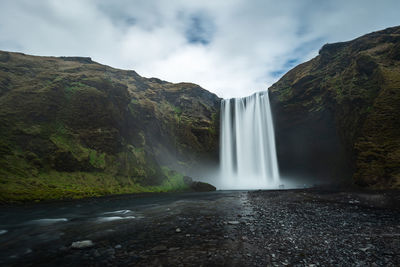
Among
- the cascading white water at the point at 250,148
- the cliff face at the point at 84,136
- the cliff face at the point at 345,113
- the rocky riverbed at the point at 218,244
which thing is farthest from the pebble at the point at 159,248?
the cascading white water at the point at 250,148

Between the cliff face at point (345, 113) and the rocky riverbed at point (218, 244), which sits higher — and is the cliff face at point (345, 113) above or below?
above

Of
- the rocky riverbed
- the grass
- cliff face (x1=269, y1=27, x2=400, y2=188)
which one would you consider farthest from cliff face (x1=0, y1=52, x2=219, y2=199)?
cliff face (x1=269, y1=27, x2=400, y2=188)

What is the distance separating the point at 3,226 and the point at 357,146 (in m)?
39.7

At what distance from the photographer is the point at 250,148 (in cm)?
5875

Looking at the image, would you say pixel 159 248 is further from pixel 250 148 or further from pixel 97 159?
pixel 250 148

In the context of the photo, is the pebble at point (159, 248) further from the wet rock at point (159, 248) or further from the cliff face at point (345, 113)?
the cliff face at point (345, 113)

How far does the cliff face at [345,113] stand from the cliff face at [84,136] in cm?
2555

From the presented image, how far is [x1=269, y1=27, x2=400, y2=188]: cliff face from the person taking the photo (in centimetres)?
2512

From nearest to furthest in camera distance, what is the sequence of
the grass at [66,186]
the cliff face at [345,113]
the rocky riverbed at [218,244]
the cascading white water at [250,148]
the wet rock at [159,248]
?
the rocky riverbed at [218,244] → the wet rock at [159,248] → the grass at [66,186] → the cliff face at [345,113] → the cascading white water at [250,148]

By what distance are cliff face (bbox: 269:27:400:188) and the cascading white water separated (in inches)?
143

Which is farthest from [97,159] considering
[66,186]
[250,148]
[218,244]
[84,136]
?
[250,148]

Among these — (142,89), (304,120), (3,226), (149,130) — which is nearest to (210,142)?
(149,130)

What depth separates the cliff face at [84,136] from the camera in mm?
27969

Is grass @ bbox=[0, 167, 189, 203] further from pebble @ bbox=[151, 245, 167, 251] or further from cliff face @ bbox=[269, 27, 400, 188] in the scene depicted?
cliff face @ bbox=[269, 27, 400, 188]
